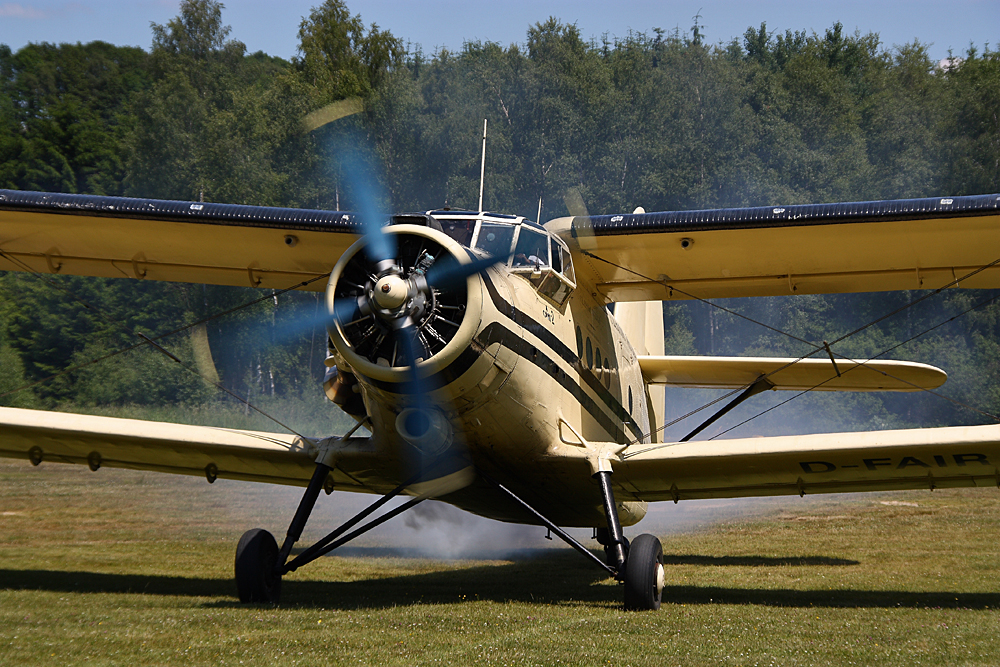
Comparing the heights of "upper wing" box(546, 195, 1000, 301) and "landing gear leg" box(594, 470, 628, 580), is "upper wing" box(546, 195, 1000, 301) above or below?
above

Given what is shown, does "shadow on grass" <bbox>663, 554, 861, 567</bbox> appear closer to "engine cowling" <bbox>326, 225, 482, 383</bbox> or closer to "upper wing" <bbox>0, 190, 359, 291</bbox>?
"upper wing" <bbox>0, 190, 359, 291</bbox>

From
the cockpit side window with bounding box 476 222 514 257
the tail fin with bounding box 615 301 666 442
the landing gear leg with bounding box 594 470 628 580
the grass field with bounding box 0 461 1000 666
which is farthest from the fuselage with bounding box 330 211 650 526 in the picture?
the tail fin with bounding box 615 301 666 442

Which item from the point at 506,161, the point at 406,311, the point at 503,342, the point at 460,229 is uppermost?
the point at 506,161

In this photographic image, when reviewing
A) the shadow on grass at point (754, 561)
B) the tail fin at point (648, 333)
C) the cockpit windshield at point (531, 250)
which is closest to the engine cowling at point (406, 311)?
the cockpit windshield at point (531, 250)

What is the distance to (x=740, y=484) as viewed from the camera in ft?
Result: 30.6

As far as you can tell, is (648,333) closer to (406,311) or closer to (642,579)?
(642,579)

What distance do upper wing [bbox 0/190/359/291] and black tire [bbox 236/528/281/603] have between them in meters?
3.09

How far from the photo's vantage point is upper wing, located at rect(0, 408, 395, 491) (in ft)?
30.6

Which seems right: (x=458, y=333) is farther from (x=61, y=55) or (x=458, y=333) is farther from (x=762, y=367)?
(x=61, y=55)

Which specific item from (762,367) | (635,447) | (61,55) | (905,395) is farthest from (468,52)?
(635,447)

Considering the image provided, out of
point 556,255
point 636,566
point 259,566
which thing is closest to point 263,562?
point 259,566

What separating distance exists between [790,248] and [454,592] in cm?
489

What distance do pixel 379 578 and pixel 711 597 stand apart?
375 centimetres

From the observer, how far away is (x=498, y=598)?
28.3ft
